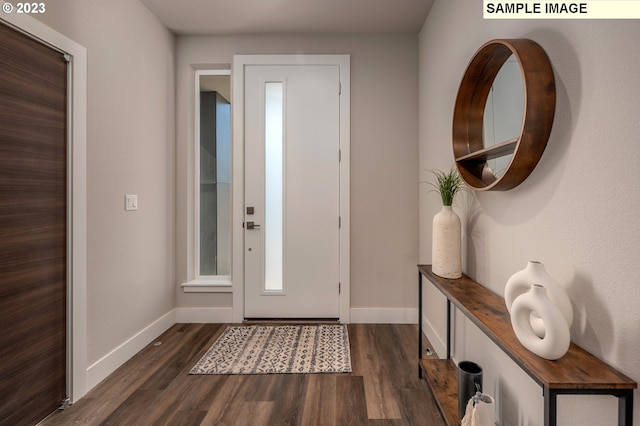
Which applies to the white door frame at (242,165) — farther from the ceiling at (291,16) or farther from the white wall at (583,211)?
the white wall at (583,211)

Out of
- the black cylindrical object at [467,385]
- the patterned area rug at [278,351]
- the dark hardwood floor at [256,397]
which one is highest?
the black cylindrical object at [467,385]

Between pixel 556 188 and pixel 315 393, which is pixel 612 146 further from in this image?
pixel 315 393

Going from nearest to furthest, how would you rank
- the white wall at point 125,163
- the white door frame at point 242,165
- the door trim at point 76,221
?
the door trim at point 76,221 < the white wall at point 125,163 < the white door frame at point 242,165

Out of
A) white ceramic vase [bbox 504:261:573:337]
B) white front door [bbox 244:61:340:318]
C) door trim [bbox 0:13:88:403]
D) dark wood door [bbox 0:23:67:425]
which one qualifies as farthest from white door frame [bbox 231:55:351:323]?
white ceramic vase [bbox 504:261:573:337]

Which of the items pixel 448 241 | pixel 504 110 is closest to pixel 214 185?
pixel 448 241

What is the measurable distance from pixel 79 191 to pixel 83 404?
120 centimetres

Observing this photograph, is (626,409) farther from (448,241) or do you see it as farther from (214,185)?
(214,185)

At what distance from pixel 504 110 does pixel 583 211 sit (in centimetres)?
62

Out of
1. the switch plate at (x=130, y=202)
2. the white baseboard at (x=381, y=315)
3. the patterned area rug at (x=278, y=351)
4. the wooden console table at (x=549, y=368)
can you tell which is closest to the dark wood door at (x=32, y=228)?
the switch plate at (x=130, y=202)

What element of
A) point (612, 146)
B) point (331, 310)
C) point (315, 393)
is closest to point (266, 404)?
point (315, 393)

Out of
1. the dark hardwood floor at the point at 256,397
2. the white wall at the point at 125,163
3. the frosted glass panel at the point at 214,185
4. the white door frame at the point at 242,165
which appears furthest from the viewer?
the frosted glass panel at the point at 214,185

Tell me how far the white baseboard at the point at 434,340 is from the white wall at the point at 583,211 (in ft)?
2.30

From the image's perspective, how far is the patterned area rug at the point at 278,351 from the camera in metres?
2.22

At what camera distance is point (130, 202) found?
93.7 inches
